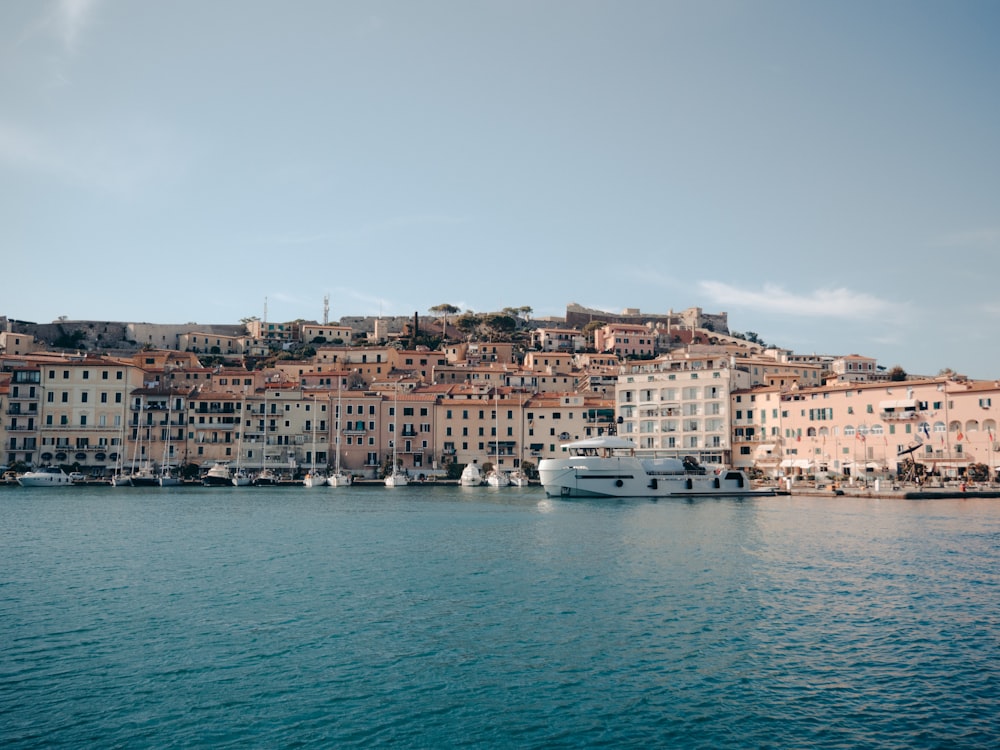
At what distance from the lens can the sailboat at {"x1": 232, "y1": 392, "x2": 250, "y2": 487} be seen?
267 ft

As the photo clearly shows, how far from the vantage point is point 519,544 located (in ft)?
111

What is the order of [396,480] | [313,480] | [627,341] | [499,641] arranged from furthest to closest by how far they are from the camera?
[627,341] → [313,480] → [396,480] → [499,641]

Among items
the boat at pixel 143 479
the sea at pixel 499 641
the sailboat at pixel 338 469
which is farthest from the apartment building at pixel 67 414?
the sea at pixel 499 641

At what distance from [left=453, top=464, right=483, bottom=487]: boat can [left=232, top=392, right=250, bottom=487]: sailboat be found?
73.0ft

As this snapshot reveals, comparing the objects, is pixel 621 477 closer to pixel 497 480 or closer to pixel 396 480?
pixel 497 480

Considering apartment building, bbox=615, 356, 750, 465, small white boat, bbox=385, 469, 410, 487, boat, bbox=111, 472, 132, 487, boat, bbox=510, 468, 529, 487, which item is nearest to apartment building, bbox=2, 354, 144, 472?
boat, bbox=111, 472, 132, 487

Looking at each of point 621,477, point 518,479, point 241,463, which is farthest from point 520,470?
point 241,463

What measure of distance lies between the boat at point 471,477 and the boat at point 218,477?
→ 946 inches

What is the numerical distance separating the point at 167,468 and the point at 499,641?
75.3 meters

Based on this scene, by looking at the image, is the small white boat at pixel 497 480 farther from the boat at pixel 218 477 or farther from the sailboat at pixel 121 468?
the sailboat at pixel 121 468

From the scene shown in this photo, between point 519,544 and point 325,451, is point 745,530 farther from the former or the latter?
point 325,451

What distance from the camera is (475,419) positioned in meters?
88.7

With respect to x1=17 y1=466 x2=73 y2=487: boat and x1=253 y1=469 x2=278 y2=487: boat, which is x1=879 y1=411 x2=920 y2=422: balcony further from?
x1=17 y1=466 x2=73 y2=487: boat

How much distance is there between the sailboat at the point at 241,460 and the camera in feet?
267
